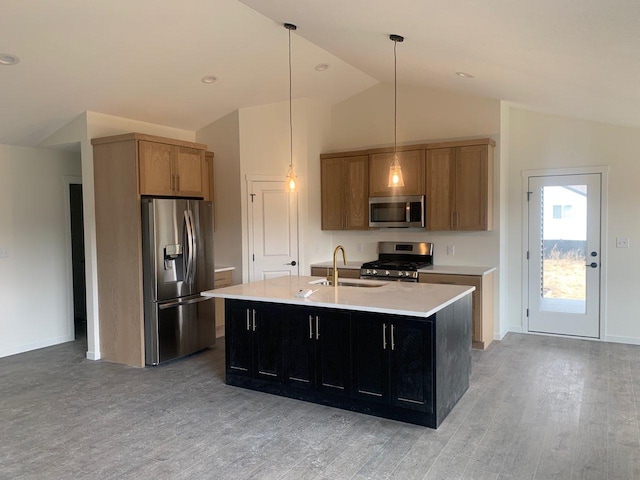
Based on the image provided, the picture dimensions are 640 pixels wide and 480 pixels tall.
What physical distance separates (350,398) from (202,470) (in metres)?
1.26

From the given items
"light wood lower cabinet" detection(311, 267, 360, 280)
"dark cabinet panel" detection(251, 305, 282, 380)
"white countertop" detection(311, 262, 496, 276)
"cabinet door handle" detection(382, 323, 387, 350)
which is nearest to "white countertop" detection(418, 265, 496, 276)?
"white countertop" detection(311, 262, 496, 276)

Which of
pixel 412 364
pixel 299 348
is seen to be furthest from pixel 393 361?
pixel 299 348

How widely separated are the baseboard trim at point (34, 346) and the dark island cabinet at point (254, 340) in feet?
9.33

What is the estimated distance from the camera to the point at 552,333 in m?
5.92

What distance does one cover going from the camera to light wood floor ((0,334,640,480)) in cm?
287

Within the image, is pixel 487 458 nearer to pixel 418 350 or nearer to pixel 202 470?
pixel 418 350

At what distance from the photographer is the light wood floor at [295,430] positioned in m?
2.87

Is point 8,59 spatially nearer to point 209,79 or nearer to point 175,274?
point 209,79

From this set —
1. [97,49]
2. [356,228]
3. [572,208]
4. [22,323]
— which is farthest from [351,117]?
[22,323]

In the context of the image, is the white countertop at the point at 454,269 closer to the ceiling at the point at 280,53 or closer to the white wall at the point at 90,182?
→ the ceiling at the point at 280,53

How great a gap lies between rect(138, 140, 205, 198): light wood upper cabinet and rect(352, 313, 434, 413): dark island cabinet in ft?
8.51

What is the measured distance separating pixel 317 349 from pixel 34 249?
3.88m

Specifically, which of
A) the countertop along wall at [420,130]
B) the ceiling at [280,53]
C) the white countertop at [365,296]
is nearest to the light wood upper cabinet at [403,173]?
the countertop along wall at [420,130]

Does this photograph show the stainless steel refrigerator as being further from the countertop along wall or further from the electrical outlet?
the electrical outlet
